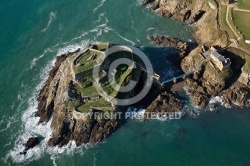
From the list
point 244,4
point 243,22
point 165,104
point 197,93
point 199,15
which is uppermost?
point 244,4

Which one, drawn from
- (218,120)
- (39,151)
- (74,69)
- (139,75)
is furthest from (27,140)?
(218,120)

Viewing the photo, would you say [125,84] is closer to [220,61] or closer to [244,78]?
[220,61]

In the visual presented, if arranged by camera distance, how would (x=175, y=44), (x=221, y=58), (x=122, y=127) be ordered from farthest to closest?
1. (x=175, y=44)
2. (x=221, y=58)
3. (x=122, y=127)

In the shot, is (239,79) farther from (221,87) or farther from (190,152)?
(190,152)

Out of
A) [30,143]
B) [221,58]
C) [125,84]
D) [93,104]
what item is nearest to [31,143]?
[30,143]

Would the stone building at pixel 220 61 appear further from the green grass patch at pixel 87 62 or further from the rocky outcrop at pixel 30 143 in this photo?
the rocky outcrop at pixel 30 143
